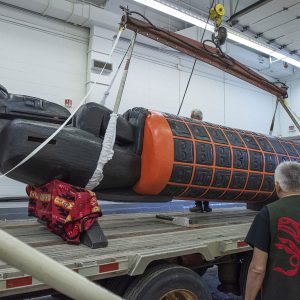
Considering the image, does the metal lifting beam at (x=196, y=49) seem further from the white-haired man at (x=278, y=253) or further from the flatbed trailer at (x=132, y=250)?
the white-haired man at (x=278, y=253)

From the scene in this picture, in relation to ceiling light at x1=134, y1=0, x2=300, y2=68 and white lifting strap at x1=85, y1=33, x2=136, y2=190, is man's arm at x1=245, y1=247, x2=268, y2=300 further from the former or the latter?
ceiling light at x1=134, y1=0, x2=300, y2=68

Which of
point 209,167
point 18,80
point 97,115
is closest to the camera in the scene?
point 97,115

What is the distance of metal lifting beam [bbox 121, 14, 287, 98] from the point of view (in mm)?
3658

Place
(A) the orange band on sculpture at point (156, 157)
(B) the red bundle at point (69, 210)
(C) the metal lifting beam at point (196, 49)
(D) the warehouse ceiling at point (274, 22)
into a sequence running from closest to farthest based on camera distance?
1. (B) the red bundle at point (69, 210)
2. (A) the orange band on sculpture at point (156, 157)
3. (C) the metal lifting beam at point (196, 49)
4. (D) the warehouse ceiling at point (274, 22)

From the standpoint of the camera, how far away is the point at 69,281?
784 millimetres

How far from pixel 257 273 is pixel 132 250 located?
32.5 inches

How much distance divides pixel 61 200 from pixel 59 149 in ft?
1.37

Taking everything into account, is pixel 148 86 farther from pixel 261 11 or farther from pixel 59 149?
pixel 59 149

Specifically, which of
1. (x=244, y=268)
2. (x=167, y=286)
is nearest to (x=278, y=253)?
(x=167, y=286)

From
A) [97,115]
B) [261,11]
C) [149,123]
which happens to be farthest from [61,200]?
[261,11]

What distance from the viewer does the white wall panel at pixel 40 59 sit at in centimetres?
714

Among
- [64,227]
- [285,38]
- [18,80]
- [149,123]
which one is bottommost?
[64,227]

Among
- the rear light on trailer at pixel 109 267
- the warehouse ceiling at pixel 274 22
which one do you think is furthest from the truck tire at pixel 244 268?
the warehouse ceiling at pixel 274 22

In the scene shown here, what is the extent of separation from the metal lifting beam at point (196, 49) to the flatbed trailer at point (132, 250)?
6.61ft
